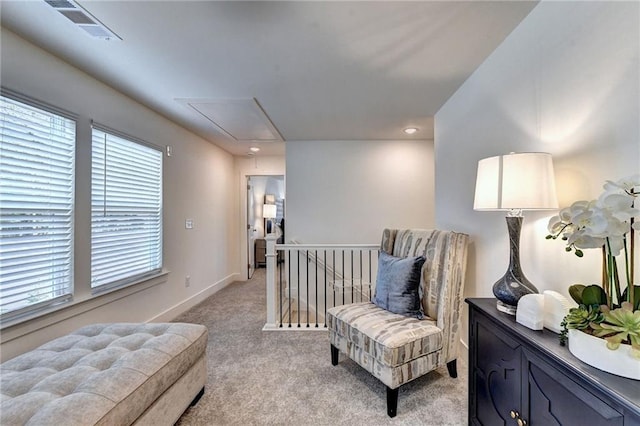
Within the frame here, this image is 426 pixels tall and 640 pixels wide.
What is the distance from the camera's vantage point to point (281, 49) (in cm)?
183

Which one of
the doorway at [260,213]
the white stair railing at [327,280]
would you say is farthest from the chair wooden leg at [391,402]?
the doorway at [260,213]

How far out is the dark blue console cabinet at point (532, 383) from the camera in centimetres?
75

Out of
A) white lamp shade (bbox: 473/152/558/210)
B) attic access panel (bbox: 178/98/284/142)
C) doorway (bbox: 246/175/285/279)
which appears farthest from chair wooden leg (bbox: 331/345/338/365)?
doorway (bbox: 246/175/285/279)

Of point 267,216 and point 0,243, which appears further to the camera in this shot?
point 267,216

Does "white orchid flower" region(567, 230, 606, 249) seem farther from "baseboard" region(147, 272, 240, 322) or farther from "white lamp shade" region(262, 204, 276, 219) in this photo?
"white lamp shade" region(262, 204, 276, 219)

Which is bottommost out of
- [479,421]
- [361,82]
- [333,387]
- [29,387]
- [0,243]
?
[333,387]

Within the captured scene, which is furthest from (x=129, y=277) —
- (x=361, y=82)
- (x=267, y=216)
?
(x=267, y=216)

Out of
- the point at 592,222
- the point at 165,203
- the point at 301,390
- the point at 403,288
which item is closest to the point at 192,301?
the point at 165,203

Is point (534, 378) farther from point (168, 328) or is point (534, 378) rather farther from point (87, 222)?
point (87, 222)

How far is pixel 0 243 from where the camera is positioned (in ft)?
5.45

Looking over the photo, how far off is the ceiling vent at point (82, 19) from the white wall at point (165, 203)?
1.70 feet

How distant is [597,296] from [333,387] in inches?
65.0

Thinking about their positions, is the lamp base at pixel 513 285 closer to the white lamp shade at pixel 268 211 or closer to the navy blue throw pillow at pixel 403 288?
the navy blue throw pillow at pixel 403 288

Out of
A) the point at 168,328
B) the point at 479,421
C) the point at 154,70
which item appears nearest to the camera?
the point at 479,421
